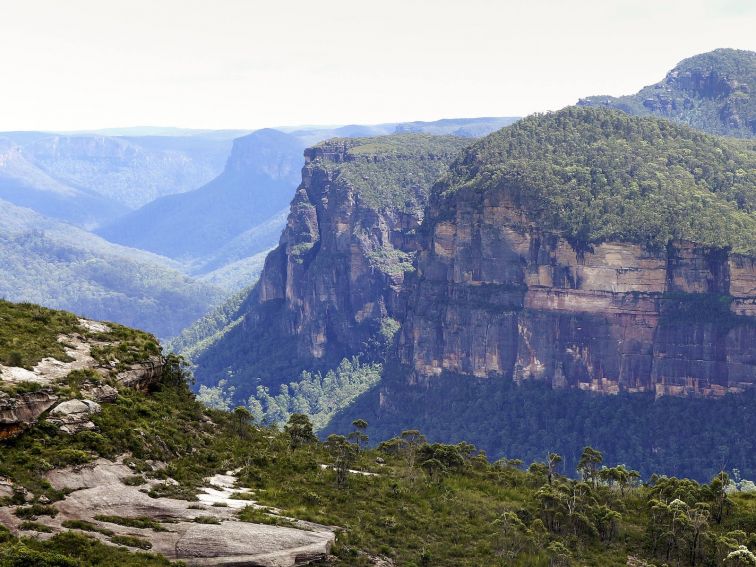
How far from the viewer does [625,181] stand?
17512cm

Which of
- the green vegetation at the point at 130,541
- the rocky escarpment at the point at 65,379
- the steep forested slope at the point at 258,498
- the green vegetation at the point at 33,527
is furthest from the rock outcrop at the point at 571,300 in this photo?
the green vegetation at the point at 33,527

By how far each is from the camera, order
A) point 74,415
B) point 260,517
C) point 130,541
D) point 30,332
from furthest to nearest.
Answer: point 30,332 < point 74,415 < point 260,517 < point 130,541

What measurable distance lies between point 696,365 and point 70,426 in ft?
415

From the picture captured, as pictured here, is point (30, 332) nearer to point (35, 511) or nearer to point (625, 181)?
point (35, 511)

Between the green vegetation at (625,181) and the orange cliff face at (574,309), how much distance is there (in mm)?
2764

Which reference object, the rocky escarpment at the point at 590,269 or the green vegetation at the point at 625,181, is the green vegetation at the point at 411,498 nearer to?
the rocky escarpment at the point at 590,269

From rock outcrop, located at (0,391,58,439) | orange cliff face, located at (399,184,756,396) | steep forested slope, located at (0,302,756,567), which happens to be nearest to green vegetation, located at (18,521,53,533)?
steep forested slope, located at (0,302,756,567)

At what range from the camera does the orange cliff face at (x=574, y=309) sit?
156 m

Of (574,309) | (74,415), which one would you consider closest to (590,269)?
(574,309)

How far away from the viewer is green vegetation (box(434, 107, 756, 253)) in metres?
160

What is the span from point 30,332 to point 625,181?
135537 mm

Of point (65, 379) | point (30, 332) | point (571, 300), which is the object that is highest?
→ point (30, 332)

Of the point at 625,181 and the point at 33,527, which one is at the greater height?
the point at 625,181

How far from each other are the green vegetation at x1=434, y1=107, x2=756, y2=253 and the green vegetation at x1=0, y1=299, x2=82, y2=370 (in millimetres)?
115263
